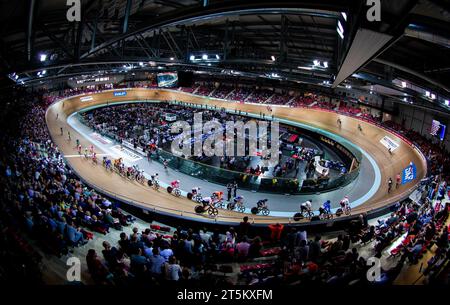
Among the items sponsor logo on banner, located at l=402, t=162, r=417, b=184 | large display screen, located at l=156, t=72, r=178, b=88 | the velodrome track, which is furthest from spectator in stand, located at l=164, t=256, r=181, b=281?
large display screen, located at l=156, t=72, r=178, b=88

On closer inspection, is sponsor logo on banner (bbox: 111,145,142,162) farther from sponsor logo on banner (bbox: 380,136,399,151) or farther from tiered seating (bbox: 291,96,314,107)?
tiered seating (bbox: 291,96,314,107)

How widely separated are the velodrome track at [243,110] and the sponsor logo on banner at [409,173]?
323mm

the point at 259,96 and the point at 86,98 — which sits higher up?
the point at 259,96

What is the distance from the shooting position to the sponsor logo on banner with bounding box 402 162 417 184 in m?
18.4

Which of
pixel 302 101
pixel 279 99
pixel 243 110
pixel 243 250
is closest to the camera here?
pixel 243 250

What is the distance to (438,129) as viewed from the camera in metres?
22.4

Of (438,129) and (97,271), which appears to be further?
(438,129)

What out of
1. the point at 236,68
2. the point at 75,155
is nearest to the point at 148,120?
the point at 75,155

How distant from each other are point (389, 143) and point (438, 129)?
11.9ft

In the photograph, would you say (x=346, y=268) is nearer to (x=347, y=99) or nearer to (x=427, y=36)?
(x=427, y=36)

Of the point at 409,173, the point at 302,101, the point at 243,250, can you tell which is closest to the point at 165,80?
the point at 302,101

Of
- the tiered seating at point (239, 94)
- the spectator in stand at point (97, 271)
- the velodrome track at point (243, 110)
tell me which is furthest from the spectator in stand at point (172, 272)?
the tiered seating at point (239, 94)

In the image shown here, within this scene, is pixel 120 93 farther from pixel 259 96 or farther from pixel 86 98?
pixel 259 96

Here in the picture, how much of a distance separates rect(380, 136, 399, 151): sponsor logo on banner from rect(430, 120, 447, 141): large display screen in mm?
2952
